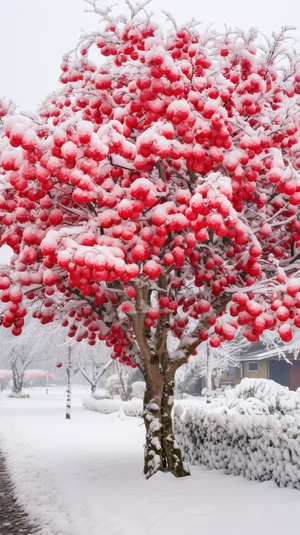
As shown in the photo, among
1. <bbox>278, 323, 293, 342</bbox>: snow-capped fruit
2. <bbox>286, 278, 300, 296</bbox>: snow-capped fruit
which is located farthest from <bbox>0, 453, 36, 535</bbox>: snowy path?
<bbox>286, 278, 300, 296</bbox>: snow-capped fruit

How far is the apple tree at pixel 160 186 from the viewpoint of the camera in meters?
6.18

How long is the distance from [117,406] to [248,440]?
19413 millimetres

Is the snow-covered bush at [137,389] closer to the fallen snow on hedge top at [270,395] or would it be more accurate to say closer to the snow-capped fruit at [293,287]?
the fallen snow on hedge top at [270,395]

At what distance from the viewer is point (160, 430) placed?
9.28m

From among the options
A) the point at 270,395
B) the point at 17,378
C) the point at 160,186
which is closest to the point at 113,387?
the point at 17,378

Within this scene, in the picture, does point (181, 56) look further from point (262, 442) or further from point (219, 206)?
point (262, 442)

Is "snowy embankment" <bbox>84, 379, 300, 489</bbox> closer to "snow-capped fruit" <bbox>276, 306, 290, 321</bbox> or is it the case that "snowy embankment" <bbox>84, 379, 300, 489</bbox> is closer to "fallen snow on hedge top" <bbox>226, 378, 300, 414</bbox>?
"fallen snow on hedge top" <bbox>226, 378, 300, 414</bbox>

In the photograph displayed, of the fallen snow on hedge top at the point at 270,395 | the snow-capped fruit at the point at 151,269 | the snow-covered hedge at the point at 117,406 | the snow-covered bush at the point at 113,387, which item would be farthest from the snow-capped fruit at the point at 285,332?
the snow-covered bush at the point at 113,387

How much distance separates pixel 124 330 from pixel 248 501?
372cm

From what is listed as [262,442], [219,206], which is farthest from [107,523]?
[219,206]

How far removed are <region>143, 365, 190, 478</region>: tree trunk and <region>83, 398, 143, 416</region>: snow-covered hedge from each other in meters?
15.3

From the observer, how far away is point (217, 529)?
6129 mm

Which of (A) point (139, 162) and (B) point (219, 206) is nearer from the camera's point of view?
(B) point (219, 206)

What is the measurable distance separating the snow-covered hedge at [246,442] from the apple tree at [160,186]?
38.9 inches
